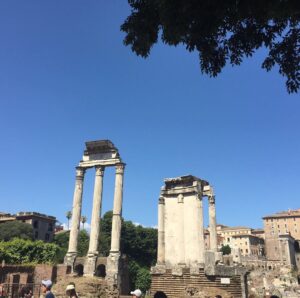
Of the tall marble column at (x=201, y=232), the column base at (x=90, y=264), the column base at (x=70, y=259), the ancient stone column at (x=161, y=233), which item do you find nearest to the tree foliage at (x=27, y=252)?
Answer: the column base at (x=70, y=259)

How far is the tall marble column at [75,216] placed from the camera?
35094 millimetres

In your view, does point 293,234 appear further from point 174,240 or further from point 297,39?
point 297,39

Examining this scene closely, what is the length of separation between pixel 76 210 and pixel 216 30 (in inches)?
1273

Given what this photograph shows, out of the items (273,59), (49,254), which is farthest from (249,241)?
(273,59)

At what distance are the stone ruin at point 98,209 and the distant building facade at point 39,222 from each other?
1222 inches

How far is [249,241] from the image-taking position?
10488cm

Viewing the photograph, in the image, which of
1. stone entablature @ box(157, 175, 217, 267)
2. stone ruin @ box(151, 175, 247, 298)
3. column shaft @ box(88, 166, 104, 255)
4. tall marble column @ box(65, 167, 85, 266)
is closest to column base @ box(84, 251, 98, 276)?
column shaft @ box(88, 166, 104, 255)

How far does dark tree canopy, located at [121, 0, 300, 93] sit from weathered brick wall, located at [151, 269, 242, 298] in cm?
863

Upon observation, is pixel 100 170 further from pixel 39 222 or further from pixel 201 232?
pixel 39 222

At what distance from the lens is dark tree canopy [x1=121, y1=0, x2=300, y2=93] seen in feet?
20.3

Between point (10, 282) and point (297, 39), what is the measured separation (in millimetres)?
27128

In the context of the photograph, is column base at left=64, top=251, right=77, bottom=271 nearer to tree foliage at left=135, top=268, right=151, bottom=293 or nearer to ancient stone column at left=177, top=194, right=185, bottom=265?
tree foliage at left=135, top=268, right=151, bottom=293

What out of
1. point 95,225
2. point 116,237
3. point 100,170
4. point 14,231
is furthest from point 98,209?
point 14,231

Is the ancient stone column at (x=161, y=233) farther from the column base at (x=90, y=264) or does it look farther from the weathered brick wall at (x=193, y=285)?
the column base at (x=90, y=264)
